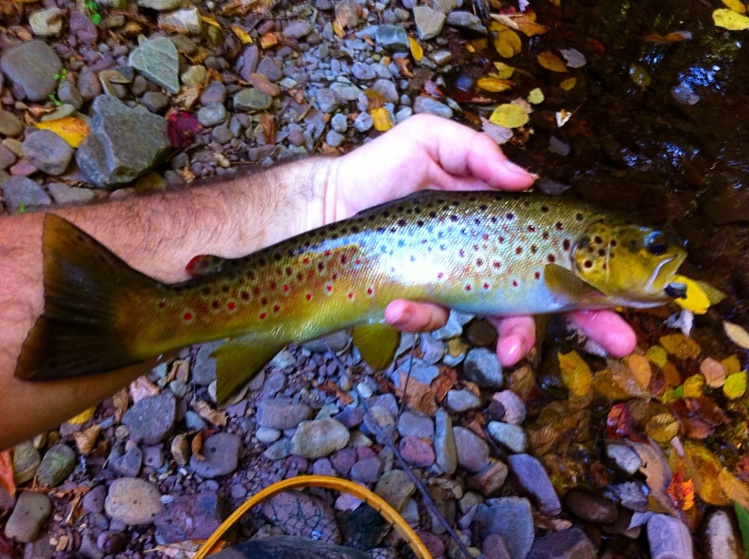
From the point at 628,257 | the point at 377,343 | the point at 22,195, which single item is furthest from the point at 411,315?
the point at 22,195

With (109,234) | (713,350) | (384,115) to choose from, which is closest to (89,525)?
(109,234)

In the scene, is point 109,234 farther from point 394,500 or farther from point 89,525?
point 394,500

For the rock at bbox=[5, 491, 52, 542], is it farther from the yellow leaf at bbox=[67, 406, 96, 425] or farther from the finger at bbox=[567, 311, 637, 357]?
the finger at bbox=[567, 311, 637, 357]

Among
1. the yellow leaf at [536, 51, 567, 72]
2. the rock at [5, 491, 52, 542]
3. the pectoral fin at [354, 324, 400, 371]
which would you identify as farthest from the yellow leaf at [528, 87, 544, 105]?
the rock at [5, 491, 52, 542]

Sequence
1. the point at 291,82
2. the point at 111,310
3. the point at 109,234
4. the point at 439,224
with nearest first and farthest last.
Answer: the point at 111,310, the point at 439,224, the point at 109,234, the point at 291,82

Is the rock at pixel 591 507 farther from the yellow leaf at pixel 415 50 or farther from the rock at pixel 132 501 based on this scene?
the yellow leaf at pixel 415 50

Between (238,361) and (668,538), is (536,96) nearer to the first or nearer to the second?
(668,538)
